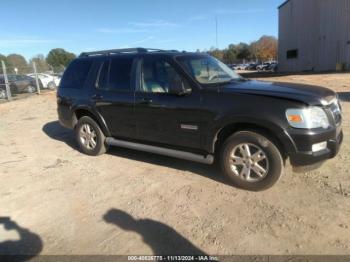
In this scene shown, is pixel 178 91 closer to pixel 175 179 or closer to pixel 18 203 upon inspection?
pixel 175 179

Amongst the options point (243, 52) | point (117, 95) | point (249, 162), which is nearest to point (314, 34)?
point (117, 95)

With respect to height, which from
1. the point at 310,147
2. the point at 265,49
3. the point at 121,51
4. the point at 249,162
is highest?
the point at 265,49

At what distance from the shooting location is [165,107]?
504 centimetres

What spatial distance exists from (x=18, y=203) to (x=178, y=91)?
8.58ft

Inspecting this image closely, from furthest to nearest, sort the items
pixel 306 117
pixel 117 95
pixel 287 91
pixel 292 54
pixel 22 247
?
1. pixel 292 54
2. pixel 117 95
3. pixel 287 91
4. pixel 306 117
5. pixel 22 247

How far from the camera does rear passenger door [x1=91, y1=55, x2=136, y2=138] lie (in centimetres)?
558

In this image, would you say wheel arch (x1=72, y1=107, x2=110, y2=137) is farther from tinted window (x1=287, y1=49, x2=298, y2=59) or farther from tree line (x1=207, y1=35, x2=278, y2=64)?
tree line (x1=207, y1=35, x2=278, y2=64)

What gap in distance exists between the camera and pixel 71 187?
497 centimetres

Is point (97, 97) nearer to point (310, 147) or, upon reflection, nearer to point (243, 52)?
point (310, 147)

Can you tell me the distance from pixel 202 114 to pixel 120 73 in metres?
1.88

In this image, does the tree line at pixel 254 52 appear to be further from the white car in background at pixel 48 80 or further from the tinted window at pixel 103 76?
the tinted window at pixel 103 76

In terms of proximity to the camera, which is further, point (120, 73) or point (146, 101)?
point (120, 73)

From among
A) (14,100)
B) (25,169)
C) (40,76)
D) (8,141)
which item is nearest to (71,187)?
(25,169)

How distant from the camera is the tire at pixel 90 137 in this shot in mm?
6235
